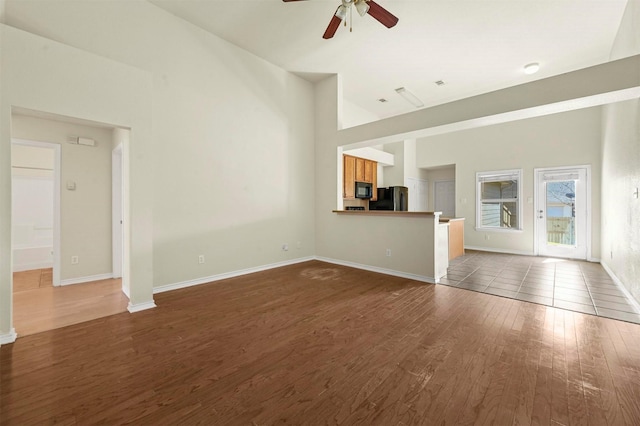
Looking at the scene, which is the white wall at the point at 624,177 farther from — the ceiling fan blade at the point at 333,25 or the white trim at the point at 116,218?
the white trim at the point at 116,218

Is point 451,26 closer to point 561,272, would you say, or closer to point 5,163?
point 561,272

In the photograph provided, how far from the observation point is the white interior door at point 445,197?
829 cm

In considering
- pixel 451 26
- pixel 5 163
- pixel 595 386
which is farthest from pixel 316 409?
pixel 451 26

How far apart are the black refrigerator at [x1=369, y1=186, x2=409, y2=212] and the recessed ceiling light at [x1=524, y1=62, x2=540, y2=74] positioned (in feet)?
11.7

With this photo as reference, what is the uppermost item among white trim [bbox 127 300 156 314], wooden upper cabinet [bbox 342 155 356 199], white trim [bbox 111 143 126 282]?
wooden upper cabinet [bbox 342 155 356 199]

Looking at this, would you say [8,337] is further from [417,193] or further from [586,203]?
[586,203]

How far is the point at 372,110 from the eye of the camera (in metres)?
7.52

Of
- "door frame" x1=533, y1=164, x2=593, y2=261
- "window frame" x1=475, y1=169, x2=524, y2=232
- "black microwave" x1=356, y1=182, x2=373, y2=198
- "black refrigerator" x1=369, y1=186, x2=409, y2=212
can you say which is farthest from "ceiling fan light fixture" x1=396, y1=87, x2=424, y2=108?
"door frame" x1=533, y1=164, x2=593, y2=261

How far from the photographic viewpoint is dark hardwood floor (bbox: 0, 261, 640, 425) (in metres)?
1.47

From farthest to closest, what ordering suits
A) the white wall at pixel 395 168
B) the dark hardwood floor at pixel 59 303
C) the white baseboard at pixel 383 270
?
the white wall at pixel 395 168, the white baseboard at pixel 383 270, the dark hardwood floor at pixel 59 303

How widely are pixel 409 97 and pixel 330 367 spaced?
6546mm

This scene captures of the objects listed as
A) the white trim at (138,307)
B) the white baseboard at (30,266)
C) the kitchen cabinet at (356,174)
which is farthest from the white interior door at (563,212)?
the white baseboard at (30,266)

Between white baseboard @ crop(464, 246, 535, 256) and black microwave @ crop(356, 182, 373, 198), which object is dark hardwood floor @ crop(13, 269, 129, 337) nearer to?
black microwave @ crop(356, 182, 373, 198)

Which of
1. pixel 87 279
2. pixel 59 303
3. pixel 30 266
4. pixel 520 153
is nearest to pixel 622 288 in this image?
pixel 520 153
